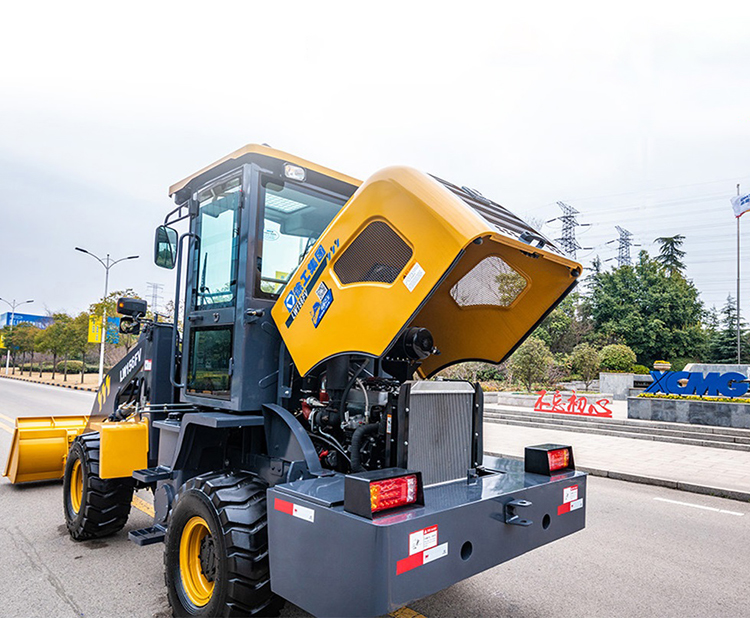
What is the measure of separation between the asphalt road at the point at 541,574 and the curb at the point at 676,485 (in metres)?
1.24

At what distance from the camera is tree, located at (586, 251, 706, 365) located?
4238 centimetres

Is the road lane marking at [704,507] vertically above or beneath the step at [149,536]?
beneath

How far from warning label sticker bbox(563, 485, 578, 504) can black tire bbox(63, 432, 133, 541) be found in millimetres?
3715

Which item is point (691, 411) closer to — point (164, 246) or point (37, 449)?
point (164, 246)

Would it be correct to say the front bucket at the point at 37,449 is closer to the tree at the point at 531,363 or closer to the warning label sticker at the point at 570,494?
the warning label sticker at the point at 570,494

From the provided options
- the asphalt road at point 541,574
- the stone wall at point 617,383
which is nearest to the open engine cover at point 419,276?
the asphalt road at point 541,574

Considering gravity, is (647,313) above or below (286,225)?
above

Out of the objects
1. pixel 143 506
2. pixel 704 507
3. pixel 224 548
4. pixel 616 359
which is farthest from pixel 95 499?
A: pixel 616 359

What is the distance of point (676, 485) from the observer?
27.1 ft

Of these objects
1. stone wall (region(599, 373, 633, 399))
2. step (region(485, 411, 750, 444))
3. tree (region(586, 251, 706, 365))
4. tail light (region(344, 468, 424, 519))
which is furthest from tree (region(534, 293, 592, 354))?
tail light (region(344, 468, 424, 519))

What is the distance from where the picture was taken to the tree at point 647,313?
4238 cm

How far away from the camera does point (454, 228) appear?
2.79 metres

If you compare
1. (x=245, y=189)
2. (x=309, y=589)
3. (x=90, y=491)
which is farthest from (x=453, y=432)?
(x=90, y=491)

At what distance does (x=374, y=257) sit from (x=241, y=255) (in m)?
1.20
